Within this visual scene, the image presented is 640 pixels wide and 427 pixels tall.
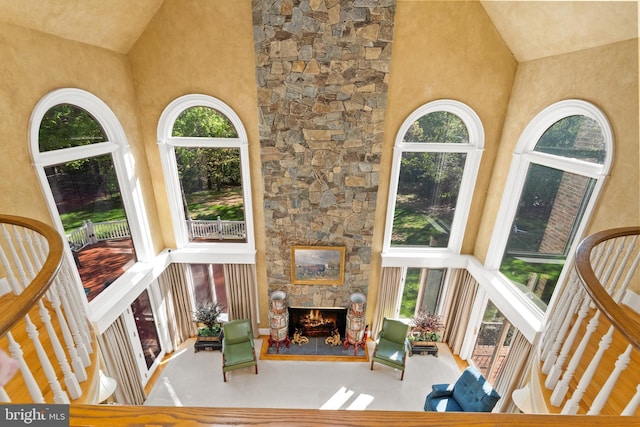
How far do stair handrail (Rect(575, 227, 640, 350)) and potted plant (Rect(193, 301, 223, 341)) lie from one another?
5855 millimetres

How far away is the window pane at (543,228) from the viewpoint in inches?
163

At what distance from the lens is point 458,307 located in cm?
620

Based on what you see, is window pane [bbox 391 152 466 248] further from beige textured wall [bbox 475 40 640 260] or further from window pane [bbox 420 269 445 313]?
beige textured wall [bbox 475 40 640 260]

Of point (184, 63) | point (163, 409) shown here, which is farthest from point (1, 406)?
point (184, 63)

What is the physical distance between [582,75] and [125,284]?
6.84 metres

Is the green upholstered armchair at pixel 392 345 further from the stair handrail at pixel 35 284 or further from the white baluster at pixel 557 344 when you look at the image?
the stair handrail at pixel 35 284

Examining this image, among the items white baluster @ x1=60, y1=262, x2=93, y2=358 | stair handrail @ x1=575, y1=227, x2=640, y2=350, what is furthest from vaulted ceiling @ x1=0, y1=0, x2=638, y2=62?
white baluster @ x1=60, y1=262, x2=93, y2=358

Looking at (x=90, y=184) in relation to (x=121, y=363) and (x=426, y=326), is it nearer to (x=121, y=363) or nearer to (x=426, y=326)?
(x=121, y=363)

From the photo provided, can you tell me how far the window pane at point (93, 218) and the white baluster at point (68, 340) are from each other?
2.24 m

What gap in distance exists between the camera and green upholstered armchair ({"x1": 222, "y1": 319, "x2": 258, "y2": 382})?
18.1 feet

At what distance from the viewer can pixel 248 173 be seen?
544 cm

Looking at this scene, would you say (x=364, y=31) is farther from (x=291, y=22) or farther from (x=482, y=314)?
(x=482, y=314)

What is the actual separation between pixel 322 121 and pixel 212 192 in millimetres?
2375

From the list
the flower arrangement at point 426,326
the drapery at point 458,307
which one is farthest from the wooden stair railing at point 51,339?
the drapery at point 458,307
